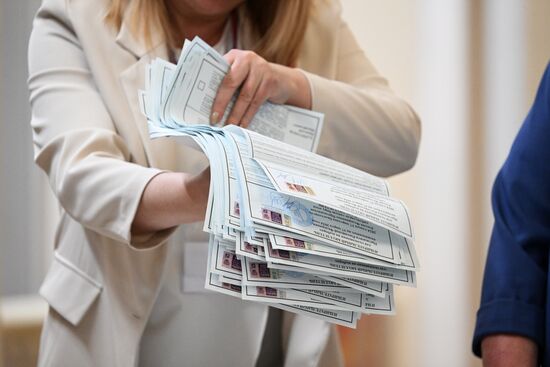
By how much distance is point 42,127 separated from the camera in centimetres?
98

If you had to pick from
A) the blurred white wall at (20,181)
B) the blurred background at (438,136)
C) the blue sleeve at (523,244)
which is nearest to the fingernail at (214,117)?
the blue sleeve at (523,244)

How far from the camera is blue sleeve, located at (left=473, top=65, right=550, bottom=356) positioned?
0.98 m

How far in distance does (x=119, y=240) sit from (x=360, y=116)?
0.41m

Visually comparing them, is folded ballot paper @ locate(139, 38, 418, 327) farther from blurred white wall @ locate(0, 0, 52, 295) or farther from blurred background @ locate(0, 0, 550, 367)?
blurred white wall @ locate(0, 0, 52, 295)

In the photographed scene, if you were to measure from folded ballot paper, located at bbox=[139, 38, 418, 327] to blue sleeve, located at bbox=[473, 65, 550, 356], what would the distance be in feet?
1.04

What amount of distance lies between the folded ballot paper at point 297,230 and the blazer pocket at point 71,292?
13.1 inches

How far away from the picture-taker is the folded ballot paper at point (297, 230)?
0.67m

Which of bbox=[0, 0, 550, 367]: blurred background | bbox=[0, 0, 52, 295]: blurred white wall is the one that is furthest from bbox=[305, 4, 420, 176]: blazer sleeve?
bbox=[0, 0, 52, 295]: blurred white wall

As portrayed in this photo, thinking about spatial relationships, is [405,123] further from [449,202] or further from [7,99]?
[7,99]

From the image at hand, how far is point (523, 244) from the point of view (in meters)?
1.02

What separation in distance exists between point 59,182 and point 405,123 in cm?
54

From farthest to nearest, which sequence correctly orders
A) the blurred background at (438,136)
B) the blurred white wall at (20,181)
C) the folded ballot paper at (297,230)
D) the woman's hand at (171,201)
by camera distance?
the blurred white wall at (20,181), the blurred background at (438,136), the woman's hand at (171,201), the folded ballot paper at (297,230)

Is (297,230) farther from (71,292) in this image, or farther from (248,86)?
(71,292)

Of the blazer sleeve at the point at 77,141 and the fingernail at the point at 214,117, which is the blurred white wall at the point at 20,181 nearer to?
the blazer sleeve at the point at 77,141
